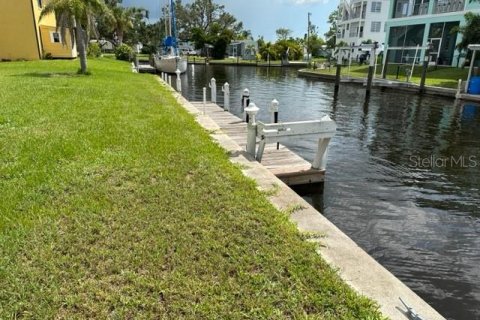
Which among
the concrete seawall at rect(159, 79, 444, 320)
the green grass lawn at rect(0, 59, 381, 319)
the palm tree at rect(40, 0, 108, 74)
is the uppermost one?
the palm tree at rect(40, 0, 108, 74)

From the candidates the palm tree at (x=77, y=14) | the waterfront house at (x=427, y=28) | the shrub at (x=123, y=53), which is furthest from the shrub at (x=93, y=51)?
the waterfront house at (x=427, y=28)

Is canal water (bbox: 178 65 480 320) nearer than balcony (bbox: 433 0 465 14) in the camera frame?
Yes

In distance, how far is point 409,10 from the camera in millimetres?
36031

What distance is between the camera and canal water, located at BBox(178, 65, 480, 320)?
4633mm

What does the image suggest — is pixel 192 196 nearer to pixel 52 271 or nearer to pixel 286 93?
pixel 52 271

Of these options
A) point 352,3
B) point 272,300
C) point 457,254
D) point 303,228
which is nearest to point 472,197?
point 457,254

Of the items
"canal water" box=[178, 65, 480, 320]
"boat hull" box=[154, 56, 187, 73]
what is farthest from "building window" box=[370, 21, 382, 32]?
"canal water" box=[178, 65, 480, 320]

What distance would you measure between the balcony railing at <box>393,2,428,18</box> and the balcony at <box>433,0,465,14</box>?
45.5 inches

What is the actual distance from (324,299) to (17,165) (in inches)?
180

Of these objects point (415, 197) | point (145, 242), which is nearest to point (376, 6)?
point (415, 197)

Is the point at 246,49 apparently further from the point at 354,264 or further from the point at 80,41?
the point at 354,264
